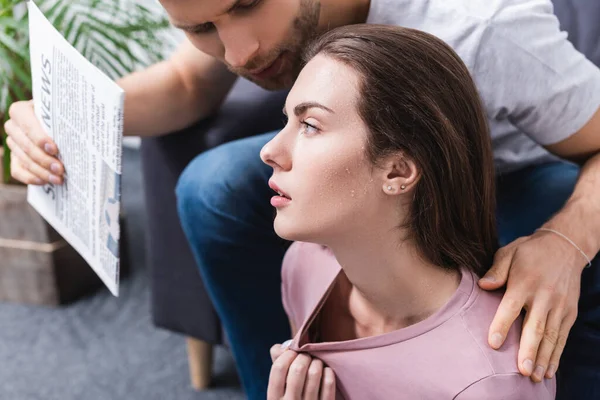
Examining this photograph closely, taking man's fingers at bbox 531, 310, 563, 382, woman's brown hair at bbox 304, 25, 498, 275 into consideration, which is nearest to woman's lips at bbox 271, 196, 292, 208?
woman's brown hair at bbox 304, 25, 498, 275

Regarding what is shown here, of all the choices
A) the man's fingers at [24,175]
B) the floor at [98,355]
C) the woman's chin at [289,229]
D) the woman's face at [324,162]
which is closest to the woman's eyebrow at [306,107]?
the woman's face at [324,162]

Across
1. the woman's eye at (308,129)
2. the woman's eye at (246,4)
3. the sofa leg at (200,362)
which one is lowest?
the sofa leg at (200,362)

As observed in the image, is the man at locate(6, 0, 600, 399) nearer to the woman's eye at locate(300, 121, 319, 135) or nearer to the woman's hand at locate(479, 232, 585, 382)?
the woman's hand at locate(479, 232, 585, 382)

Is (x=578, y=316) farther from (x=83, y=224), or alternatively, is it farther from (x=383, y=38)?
(x=83, y=224)

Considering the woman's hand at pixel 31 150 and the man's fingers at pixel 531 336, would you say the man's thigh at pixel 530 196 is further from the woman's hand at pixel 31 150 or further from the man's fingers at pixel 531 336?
the woman's hand at pixel 31 150

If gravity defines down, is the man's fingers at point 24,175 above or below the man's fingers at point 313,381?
above

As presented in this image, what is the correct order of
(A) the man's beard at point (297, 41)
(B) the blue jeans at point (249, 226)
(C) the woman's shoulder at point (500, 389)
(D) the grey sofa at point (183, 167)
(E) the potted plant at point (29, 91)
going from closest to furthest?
(C) the woman's shoulder at point (500, 389)
(A) the man's beard at point (297, 41)
(B) the blue jeans at point (249, 226)
(D) the grey sofa at point (183, 167)
(E) the potted plant at point (29, 91)

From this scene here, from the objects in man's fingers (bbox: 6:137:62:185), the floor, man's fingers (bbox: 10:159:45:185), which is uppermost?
man's fingers (bbox: 6:137:62:185)

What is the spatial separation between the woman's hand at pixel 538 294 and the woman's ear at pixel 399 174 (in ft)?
0.53

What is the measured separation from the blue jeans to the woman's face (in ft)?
0.94

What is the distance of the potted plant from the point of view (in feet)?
4.30

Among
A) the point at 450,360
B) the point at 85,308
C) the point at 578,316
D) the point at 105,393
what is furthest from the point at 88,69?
the point at 85,308

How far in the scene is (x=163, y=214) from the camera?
4.15ft

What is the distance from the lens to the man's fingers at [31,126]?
3.23 feet
